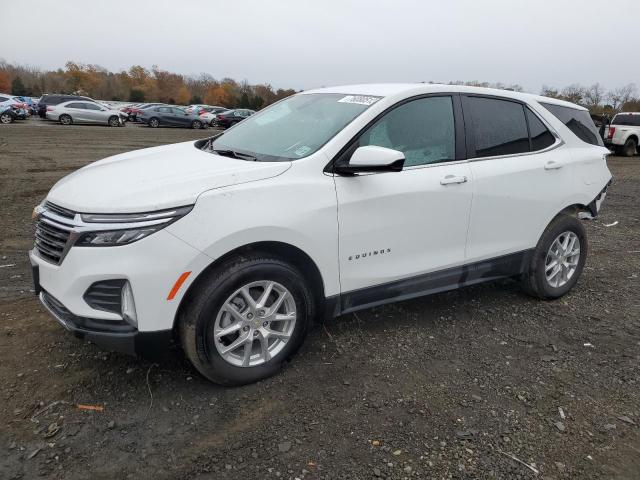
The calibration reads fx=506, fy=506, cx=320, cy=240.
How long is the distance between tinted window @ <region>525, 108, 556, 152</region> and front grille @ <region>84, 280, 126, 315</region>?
11.3 ft

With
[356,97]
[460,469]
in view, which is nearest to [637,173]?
[356,97]

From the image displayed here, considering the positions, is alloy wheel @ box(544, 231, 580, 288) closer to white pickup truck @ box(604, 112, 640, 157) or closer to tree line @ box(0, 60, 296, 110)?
white pickup truck @ box(604, 112, 640, 157)

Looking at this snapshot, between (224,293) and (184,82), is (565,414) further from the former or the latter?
(184,82)

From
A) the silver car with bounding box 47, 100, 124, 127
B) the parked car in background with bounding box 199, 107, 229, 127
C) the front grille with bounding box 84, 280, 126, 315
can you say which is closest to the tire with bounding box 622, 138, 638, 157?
the front grille with bounding box 84, 280, 126, 315

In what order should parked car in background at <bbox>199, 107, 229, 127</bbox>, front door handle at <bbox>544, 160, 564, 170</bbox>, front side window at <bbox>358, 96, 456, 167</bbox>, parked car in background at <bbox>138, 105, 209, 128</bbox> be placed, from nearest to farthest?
front side window at <bbox>358, 96, 456, 167</bbox> < front door handle at <bbox>544, 160, 564, 170</bbox> < parked car in background at <bbox>138, 105, 209, 128</bbox> < parked car in background at <bbox>199, 107, 229, 127</bbox>

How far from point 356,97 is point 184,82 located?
99.9 metres

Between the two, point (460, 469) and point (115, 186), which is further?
point (115, 186)

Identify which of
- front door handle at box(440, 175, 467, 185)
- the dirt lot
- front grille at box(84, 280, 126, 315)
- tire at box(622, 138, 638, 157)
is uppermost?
front door handle at box(440, 175, 467, 185)

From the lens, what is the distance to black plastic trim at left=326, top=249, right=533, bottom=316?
338 centimetres

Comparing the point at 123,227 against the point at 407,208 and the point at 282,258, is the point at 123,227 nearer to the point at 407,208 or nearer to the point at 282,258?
the point at 282,258

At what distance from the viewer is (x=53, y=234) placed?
2.84 metres

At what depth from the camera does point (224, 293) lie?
9.28 feet

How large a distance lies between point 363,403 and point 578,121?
3.43m

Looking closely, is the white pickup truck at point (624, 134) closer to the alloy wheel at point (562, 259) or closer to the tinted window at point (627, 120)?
the tinted window at point (627, 120)
